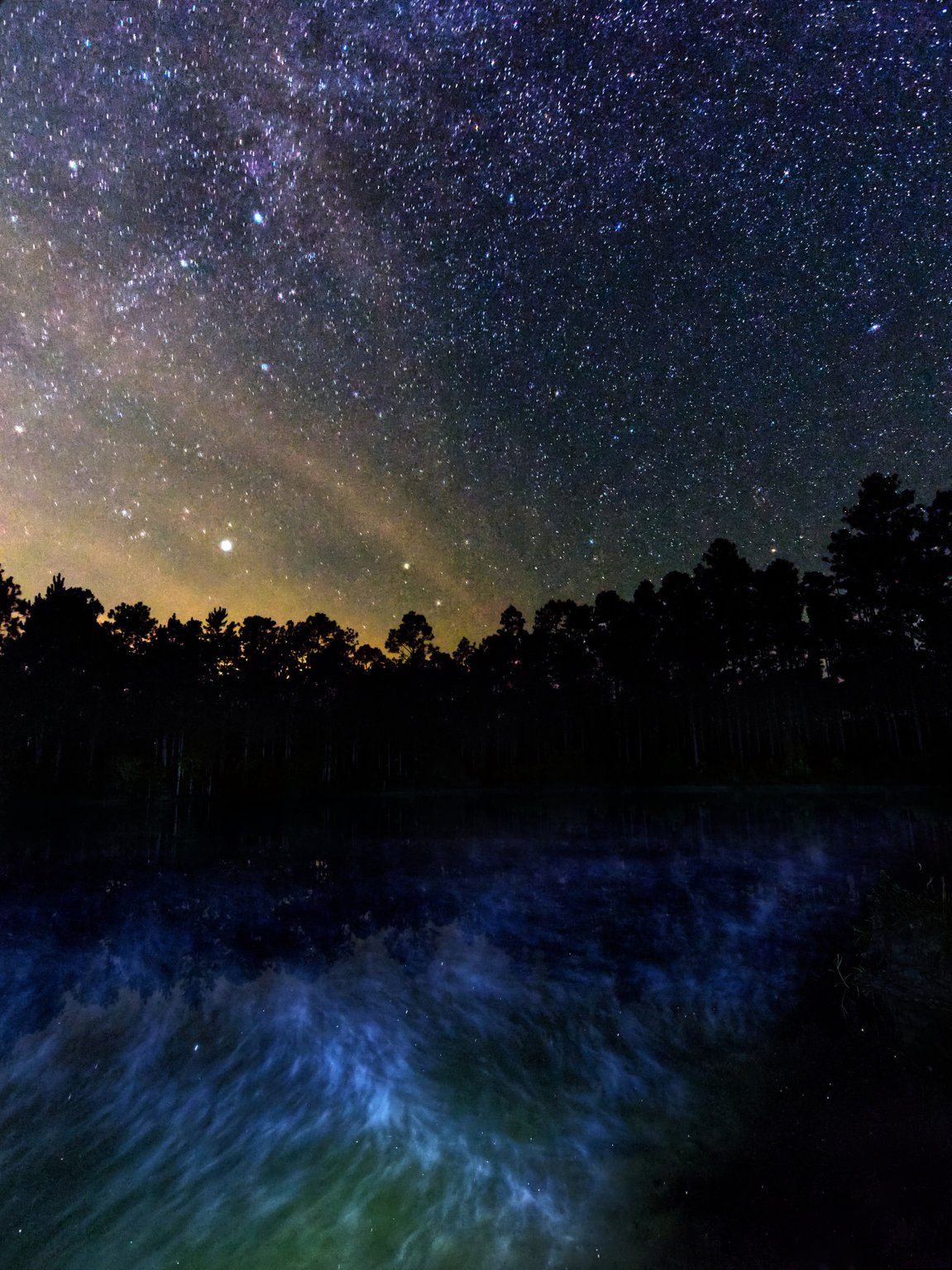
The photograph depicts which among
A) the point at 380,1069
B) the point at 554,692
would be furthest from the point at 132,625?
the point at 380,1069

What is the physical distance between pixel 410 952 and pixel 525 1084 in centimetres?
537

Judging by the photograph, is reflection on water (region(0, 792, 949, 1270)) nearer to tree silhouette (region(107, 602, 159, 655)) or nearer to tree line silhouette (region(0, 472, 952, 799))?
tree line silhouette (region(0, 472, 952, 799))

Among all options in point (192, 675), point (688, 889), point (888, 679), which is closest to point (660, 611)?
point (888, 679)

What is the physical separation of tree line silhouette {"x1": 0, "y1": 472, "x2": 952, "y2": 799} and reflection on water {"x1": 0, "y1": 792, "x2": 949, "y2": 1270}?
4278cm

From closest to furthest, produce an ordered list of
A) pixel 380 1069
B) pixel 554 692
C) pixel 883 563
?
pixel 380 1069, pixel 883 563, pixel 554 692

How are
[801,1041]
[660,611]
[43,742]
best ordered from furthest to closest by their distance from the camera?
[660,611] → [43,742] → [801,1041]

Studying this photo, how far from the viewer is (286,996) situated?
31.8ft

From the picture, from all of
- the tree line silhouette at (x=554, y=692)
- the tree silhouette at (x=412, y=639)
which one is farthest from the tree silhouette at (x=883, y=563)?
the tree silhouette at (x=412, y=639)

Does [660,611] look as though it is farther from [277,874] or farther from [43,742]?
[43,742]

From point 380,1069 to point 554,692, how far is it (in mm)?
65848

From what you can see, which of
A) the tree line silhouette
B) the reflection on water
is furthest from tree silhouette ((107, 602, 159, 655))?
the reflection on water

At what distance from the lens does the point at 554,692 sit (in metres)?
72.3

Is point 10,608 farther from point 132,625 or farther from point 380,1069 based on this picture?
point 380,1069

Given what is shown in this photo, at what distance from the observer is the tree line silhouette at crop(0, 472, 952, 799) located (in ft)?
182
